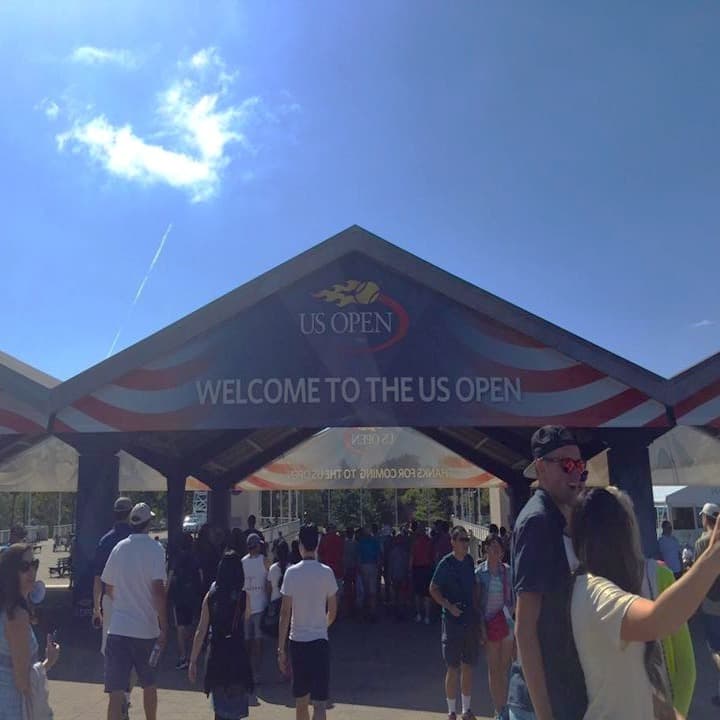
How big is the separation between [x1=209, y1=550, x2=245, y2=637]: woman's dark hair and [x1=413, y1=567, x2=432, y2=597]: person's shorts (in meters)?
8.41

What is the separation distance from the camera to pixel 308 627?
543 cm

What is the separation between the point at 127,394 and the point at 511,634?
6404 mm

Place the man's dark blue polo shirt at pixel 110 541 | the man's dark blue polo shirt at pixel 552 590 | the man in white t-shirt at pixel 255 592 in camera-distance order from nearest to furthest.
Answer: the man's dark blue polo shirt at pixel 552 590, the man's dark blue polo shirt at pixel 110 541, the man in white t-shirt at pixel 255 592

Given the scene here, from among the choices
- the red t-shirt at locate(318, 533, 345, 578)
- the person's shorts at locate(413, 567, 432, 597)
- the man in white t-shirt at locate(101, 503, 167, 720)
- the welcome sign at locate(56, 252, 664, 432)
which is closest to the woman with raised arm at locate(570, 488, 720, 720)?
the man in white t-shirt at locate(101, 503, 167, 720)

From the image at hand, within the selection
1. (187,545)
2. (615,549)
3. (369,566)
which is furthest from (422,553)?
(615,549)

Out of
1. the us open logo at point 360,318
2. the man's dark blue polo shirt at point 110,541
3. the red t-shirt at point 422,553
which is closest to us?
the man's dark blue polo shirt at point 110,541

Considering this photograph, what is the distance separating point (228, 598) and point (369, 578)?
8842mm

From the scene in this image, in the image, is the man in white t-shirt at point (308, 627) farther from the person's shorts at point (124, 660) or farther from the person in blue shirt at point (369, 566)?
the person in blue shirt at point (369, 566)

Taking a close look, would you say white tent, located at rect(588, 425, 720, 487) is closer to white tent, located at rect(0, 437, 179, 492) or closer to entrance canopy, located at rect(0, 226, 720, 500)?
entrance canopy, located at rect(0, 226, 720, 500)

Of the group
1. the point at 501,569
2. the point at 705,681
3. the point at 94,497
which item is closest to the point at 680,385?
the point at 705,681

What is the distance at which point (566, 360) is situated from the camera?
9859 millimetres

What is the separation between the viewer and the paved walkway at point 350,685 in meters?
6.90

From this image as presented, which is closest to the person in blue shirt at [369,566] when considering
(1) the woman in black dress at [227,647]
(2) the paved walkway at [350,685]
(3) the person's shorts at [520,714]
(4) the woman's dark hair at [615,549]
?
(2) the paved walkway at [350,685]

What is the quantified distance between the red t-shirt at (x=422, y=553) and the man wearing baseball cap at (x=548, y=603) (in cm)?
1105
